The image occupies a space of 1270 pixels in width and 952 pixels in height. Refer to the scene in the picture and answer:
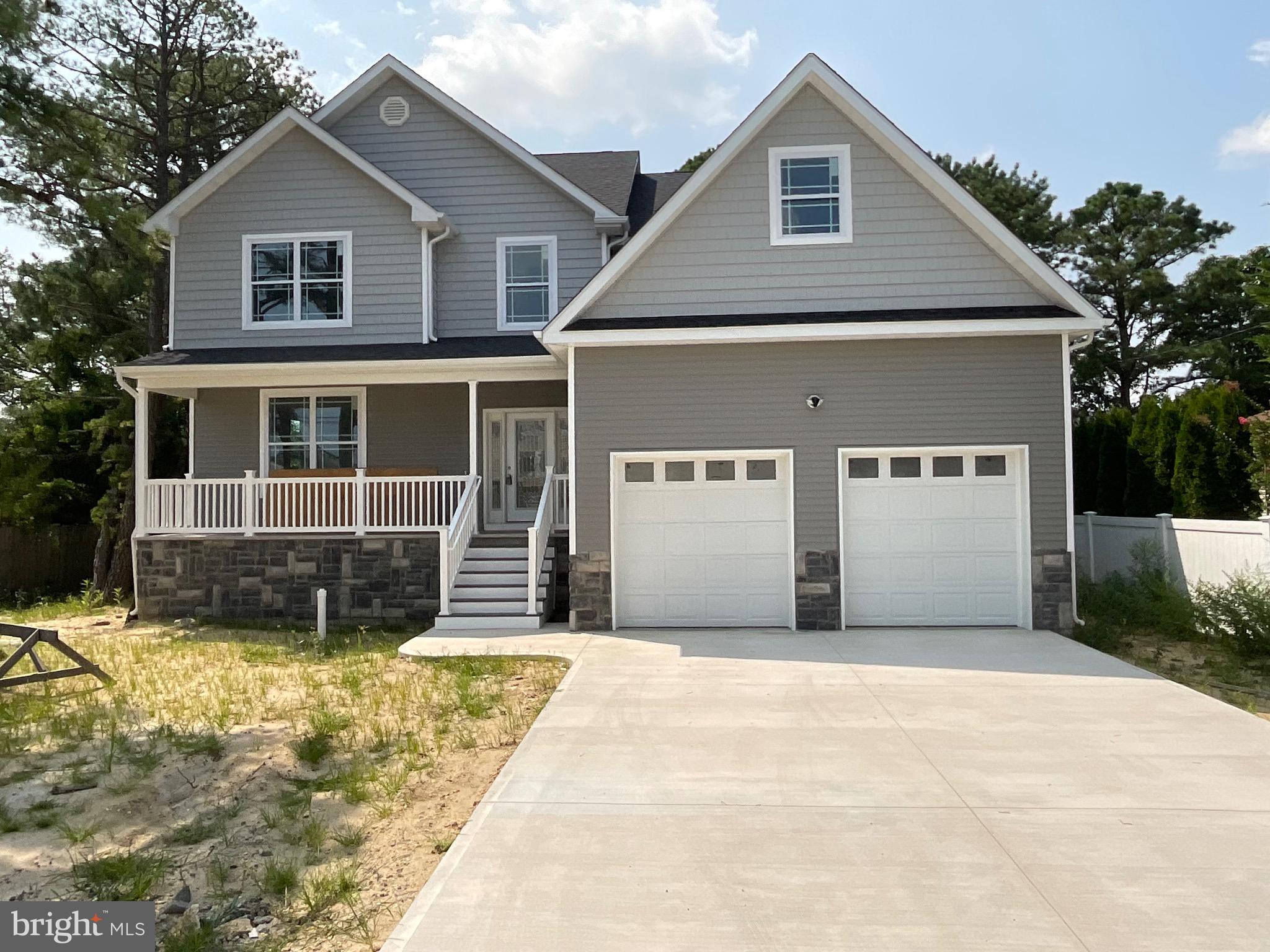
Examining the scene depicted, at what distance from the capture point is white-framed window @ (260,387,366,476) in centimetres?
1505

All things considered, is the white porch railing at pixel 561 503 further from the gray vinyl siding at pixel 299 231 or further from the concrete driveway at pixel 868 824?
the concrete driveway at pixel 868 824

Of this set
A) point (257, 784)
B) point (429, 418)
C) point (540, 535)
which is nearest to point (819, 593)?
point (540, 535)

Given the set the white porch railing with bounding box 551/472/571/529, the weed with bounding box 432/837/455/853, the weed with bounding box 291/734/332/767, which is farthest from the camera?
the white porch railing with bounding box 551/472/571/529

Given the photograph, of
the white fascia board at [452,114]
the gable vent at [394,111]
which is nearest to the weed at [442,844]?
the white fascia board at [452,114]

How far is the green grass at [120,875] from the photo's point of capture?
4402 mm

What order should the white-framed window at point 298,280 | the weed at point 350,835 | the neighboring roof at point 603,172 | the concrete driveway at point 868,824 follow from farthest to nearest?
the neighboring roof at point 603,172
the white-framed window at point 298,280
the weed at point 350,835
the concrete driveway at point 868,824

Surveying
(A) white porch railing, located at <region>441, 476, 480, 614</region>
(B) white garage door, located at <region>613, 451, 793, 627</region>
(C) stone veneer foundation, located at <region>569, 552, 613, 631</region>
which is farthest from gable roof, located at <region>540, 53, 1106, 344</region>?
(A) white porch railing, located at <region>441, 476, 480, 614</region>

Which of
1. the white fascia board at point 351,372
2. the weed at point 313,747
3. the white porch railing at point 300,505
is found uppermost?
the white fascia board at point 351,372

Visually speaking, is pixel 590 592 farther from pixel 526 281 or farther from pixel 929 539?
pixel 526 281

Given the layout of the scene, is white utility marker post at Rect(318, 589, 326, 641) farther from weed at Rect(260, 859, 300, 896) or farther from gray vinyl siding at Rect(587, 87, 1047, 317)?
weed at Rect(260, 859, 300, 896)

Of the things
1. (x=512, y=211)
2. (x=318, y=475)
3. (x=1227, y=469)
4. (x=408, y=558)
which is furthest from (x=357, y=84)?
(x=1227, y=469)

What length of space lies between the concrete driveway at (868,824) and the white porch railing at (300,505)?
6067mm

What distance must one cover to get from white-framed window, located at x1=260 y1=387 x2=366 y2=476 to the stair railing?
3.79 meters

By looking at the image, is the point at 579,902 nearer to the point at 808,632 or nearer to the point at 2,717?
the point at 2,717
